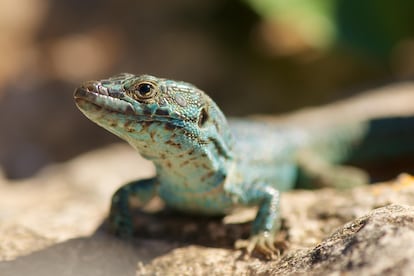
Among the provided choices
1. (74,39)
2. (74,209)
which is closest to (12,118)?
(74,39)

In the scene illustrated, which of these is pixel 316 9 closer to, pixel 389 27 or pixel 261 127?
pixel 389 27

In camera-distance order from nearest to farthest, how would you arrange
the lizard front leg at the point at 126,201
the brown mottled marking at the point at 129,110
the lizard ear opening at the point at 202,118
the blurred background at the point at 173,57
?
1. the brown mottled marking at the point at 129,110
2. the lizard ear opening at the point at 202,118
3. the lizard front leg at the point at 126,201
4. the blurred background at the point at 173,57

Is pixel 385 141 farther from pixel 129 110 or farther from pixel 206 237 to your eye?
pixel 129 110

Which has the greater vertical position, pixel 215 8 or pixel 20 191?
pixel 215 8

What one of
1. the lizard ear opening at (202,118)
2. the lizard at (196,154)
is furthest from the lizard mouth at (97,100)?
the lizard ear opening at (202,118)

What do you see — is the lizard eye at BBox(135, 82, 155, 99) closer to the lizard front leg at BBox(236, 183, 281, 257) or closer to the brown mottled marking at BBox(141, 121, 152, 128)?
the brown mottled marking at BBox(141, 121, 152, 128)

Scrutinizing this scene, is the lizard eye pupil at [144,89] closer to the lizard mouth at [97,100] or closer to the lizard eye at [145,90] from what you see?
the lizard eye at [145,90]

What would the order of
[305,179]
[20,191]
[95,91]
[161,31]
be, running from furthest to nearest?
1. [161,31]
2. [20,191]
3. [305,179]
4. [95,91]

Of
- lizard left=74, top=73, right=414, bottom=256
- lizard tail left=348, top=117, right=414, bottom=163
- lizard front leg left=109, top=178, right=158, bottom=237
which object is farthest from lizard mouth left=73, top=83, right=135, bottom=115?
lizard tail left=348, top=117, right=414, bottom=163
